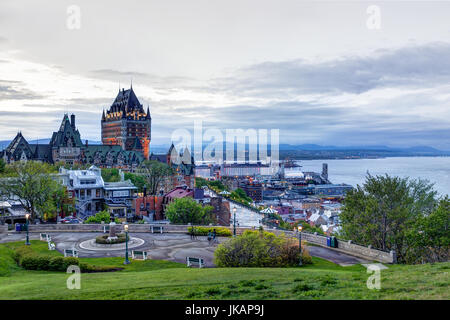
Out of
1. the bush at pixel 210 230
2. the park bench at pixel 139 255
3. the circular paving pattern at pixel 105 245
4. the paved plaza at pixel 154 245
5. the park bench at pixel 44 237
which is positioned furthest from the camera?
the bush at pixel 210 230

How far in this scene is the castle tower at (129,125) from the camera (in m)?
177

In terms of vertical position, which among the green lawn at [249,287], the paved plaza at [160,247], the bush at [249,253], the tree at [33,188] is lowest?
the paved plaza at [160,247]

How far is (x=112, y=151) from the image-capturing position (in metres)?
145

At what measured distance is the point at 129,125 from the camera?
6983 inches

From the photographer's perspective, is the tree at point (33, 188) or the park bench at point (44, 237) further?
the tree at point (33, 188)

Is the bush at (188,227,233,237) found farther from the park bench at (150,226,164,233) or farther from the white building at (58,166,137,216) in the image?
the white building at (58,166,137,216)

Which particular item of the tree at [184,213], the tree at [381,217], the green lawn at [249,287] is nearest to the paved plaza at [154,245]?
the green lawn at [249,287]

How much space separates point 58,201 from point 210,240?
2752 cm

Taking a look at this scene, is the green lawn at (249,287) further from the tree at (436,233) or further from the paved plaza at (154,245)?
the tree at (436,233)

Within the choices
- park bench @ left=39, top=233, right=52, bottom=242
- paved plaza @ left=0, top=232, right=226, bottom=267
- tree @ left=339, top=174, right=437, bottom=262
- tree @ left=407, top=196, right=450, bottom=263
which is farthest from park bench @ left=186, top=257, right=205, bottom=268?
park bench @ left=39, top=233, right=52, bottom=242

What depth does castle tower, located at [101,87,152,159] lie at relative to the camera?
176750 millimetres

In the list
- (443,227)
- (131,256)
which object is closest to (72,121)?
(131,256)

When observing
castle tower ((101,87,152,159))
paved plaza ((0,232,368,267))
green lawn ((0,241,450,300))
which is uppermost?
castle tower ((101,87,152,159))

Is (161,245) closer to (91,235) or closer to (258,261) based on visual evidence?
(91,235)
